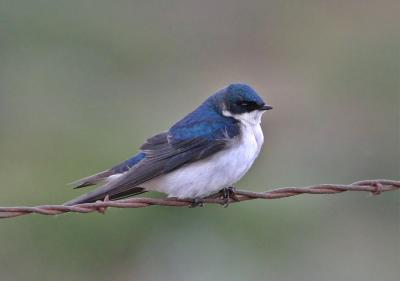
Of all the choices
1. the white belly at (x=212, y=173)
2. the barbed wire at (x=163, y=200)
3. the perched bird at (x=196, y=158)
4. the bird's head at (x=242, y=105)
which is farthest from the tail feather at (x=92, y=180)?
the bird's head at (x=242, y=105)

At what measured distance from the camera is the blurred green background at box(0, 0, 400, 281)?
6.98m

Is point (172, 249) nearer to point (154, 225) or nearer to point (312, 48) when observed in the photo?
point (154, 225)

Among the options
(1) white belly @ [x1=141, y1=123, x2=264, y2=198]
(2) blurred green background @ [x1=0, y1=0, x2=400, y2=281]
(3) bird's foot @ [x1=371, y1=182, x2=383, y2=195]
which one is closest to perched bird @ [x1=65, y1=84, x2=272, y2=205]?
(1) white belly @ [x1=141, y1=123, x2=264, y2=198]

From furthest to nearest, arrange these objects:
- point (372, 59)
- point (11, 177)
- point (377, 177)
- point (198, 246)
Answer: point (372, 59)
point (377, 177)
point (11, 177)
point (198, 246)

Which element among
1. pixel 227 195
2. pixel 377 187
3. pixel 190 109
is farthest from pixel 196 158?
pixel 190 109

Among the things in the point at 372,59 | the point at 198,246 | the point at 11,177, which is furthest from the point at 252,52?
the point at 198,246

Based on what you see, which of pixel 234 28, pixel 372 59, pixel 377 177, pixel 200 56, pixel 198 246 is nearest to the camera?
pixel 198 246

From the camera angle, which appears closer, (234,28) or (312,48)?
(312,48)

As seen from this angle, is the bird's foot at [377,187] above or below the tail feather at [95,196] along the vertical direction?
below

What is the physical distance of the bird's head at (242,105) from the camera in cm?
497

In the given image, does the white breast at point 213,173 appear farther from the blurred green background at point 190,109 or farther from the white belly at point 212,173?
the blurred green background at point 190,109

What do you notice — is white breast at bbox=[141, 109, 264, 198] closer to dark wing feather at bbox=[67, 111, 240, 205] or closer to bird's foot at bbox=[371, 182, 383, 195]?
dark wing feather at bbox=[67, 111, 240, 205]

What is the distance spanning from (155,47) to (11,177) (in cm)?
621

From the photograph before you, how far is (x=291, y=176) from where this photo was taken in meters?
8.94
